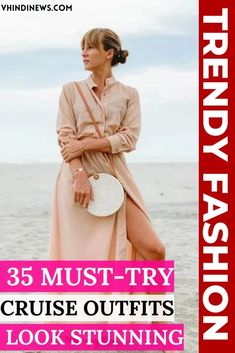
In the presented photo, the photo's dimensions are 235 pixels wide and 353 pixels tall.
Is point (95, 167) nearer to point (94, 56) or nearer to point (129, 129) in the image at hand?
point (129, 129)

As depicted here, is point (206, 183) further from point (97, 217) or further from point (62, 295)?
point (62, 295)

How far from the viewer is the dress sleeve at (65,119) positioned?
3.82m

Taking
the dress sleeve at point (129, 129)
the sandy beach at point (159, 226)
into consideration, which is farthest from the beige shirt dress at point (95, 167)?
the sandy beach at point (159, 226)

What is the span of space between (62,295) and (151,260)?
22.6 inches

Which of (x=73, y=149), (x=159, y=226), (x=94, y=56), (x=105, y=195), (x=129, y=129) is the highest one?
(x=94, y=56)

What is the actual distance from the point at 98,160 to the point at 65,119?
29 cm

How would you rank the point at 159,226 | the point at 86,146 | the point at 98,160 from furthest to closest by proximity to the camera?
the point at 159,226 → the point at 98,160 → the point at 86,146

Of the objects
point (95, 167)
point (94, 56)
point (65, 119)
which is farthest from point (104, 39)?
point (95, 167)

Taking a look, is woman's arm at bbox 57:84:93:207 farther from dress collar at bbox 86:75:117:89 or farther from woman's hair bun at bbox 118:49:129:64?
woman's hair bun at bbox 118:49:129:64

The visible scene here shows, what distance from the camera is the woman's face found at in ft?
12.5

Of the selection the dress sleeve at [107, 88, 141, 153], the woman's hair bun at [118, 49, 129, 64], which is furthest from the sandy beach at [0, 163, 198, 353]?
the woman's hair bun at [118, 49, 129, 64]

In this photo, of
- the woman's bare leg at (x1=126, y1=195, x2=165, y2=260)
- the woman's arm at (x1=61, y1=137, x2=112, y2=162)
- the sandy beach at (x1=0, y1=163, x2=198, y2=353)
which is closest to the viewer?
the woman's arm at (x1=61, y1=137, x2=112, y2=162)

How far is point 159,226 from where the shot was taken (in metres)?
9.65

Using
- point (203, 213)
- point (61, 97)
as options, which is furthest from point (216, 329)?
point (61, 97)
